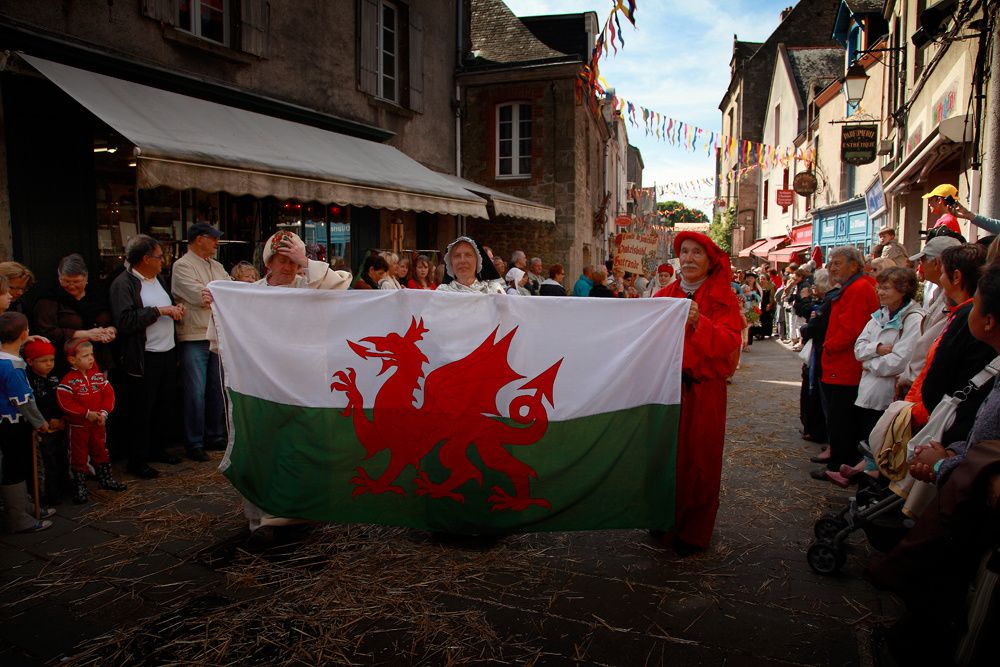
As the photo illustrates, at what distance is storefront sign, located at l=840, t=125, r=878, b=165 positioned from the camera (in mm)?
13242

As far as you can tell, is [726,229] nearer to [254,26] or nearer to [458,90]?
[458,90]

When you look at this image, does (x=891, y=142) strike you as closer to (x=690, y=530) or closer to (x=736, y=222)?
(x=690, y=530)

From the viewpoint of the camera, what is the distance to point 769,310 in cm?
1817

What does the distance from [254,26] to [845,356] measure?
27.1 feet

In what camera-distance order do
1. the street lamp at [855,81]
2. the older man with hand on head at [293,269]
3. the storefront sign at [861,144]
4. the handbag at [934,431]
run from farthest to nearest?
the storefront sign at [861,144] → the street lamp at [855,81] → the older man with hand on head at [293,269] → the handbag at [934,431]

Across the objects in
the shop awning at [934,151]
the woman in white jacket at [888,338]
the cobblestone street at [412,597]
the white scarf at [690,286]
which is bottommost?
the cobblestone street at [412,597]

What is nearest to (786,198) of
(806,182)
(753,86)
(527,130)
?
(806,182)

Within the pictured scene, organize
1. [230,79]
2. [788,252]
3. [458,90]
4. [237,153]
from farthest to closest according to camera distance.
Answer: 1. [788,252]
2. [458,90]
3. [230,79]
4. [237,153]

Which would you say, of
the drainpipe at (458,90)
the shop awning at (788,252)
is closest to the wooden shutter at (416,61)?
the drainpipe at (458,90)

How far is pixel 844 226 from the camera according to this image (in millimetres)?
18984

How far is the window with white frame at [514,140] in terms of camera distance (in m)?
16.2

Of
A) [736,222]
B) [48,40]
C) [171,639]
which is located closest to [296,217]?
[48,40]

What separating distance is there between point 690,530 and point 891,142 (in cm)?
1223

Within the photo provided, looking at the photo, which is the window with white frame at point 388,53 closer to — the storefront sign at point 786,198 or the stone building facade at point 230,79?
the stone building facade at point 230,79
